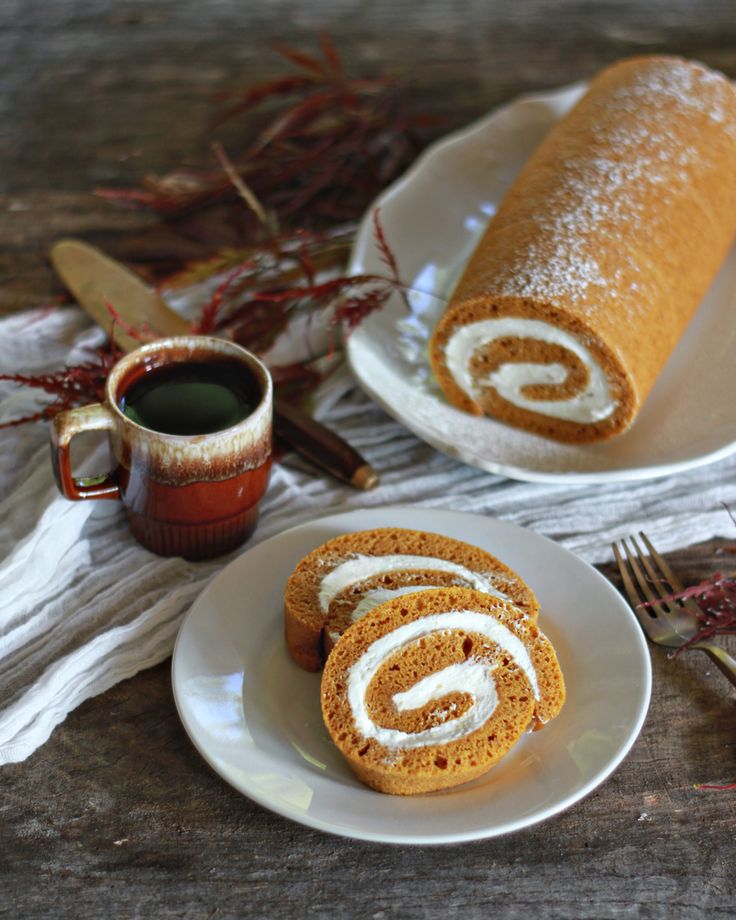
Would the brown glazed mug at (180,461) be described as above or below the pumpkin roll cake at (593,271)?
below

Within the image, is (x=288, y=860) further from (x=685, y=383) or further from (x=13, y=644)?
(x=685, y=383)

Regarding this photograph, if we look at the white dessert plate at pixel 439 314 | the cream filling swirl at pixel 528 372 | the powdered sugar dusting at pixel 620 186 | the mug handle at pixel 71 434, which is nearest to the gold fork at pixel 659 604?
the white dessert plate at pixel 439 314

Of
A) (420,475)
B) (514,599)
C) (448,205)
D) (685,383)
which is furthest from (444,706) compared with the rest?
(448,205)

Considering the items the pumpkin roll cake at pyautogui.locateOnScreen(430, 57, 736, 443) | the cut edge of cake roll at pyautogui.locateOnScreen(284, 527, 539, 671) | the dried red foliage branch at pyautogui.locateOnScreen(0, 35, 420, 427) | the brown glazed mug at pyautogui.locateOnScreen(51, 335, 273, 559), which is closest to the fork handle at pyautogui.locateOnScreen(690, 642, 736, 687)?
the cut edge of cake roll at pyautogui.locateOnScreen(284, 527, 539, 671)

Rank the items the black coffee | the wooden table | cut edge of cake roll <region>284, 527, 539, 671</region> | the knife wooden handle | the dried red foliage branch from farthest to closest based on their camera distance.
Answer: the dried red foliage branch < the knife wooden handle < the black coffee < cut edge of cake roll <region>284, 527, 539, 671</region> < the wooden table

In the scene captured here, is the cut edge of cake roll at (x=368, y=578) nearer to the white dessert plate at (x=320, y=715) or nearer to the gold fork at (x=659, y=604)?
the white dessert plate at (x=320, y=715)

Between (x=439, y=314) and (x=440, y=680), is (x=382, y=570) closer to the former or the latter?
(x=440, y=680)

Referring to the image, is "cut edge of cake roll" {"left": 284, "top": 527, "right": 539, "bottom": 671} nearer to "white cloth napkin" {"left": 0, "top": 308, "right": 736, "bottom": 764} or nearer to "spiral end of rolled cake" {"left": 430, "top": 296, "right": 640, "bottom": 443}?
"white cloth napkin" {"left": 0, "top": 308, "right": 736, "bottom": 764}
